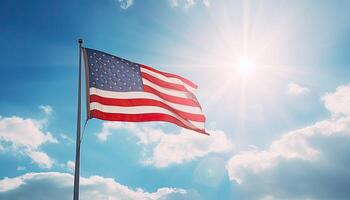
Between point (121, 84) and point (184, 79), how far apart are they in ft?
17.5

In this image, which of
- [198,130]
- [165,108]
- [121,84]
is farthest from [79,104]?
[198,130]

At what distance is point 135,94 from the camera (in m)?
26.0

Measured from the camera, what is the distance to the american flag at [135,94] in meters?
24.0

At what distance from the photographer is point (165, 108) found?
26.8 m

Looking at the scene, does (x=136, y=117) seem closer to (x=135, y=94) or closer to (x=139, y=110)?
(x=139, y=110)

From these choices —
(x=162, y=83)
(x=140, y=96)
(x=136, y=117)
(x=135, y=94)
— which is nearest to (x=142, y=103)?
(x=140, y=96)

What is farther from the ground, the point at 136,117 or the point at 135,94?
the point at 135,94

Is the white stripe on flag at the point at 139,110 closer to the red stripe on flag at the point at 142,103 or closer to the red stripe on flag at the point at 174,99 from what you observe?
the red stripe on flag at the point at 142,103

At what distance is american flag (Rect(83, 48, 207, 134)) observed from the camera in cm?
2405

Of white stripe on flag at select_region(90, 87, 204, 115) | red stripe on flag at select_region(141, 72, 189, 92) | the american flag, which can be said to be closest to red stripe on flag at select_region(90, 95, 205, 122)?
the american flag

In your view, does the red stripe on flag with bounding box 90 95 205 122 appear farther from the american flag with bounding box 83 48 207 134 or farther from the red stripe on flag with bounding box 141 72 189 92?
the red stripe on flag with bounding box 141 72 189 92

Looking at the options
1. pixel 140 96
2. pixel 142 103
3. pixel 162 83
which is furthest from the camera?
pixel 162 83

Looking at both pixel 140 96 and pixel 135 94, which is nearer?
pixel 135 94

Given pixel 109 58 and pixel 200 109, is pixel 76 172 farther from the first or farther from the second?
pixel 200 109
